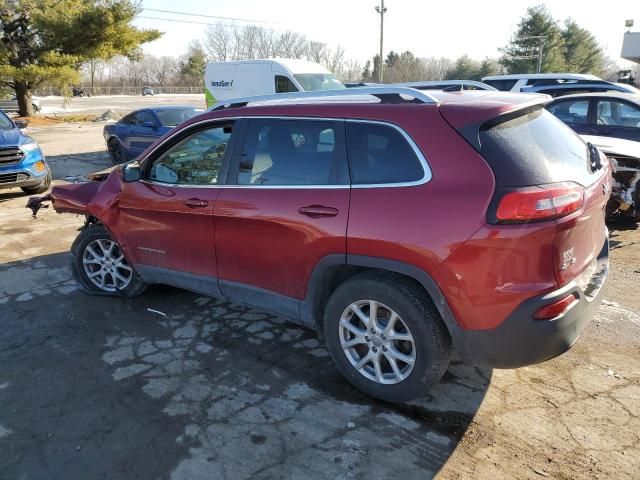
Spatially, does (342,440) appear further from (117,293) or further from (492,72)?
(492,72)

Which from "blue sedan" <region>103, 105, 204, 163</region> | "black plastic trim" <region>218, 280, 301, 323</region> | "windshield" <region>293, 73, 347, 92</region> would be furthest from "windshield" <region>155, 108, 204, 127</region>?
"black plastic trim" <region>218, 280, 301, 323</region>

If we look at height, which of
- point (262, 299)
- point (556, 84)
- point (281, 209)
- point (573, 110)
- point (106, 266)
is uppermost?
point (556, 84)

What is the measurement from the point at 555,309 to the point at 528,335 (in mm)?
190

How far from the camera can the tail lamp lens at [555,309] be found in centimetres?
244

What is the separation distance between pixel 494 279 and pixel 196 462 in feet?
5.99

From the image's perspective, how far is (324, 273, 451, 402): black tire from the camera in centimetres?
272

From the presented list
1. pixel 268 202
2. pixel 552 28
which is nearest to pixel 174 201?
pixel 268 202

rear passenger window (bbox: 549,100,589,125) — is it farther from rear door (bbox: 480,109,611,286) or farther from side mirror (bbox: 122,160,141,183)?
side mirror (bbox: 122,160,141,183)

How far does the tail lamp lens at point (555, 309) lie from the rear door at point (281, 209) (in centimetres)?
112

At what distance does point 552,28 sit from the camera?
47.4 meters

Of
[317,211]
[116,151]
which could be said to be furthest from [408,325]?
[116,151]

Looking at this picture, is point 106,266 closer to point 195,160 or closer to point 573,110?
point 195,160

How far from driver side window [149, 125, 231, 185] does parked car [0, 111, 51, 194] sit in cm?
608

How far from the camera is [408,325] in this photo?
9.04 ft
